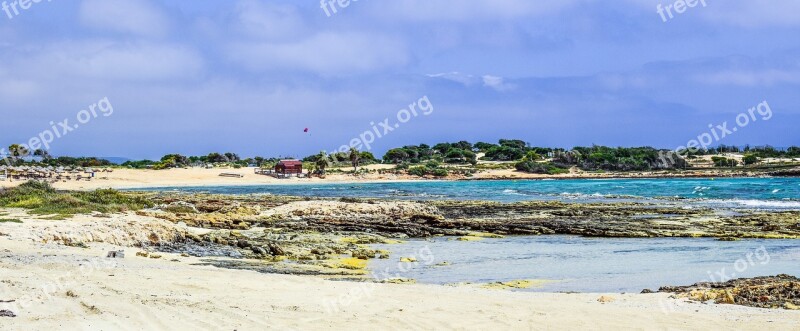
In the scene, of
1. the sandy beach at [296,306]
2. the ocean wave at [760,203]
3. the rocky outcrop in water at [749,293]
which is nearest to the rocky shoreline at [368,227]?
the sandy beach at [296,306]

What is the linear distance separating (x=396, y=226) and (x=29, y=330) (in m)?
16.9

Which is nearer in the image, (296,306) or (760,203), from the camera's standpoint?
(296,306)

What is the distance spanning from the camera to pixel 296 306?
9.29 m

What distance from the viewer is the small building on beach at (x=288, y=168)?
85.0 m

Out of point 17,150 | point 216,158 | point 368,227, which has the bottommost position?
point 368,227

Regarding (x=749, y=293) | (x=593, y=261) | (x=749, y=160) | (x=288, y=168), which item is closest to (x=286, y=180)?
(x=288, y=168)

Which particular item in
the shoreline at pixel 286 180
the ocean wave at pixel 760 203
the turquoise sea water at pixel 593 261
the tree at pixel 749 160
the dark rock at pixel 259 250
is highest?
the tree at pixel 749 160

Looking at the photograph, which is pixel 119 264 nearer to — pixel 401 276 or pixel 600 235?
pixel 401 276

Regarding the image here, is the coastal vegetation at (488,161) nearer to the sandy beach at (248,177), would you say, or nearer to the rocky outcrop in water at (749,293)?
the sandy beach at (248,177)

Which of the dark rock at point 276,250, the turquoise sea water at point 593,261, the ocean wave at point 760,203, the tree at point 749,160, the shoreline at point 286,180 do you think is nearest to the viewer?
the turquoise sea water at point 593,261

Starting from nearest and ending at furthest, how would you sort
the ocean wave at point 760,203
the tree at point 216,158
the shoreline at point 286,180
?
the ocean wave at point 760,203
the shoreline at point 286,180
the tree at point 216,158

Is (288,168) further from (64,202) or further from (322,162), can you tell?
(64,202)

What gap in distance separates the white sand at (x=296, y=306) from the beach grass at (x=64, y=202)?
10.3 metres

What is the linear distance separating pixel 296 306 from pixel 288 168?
3025 inches
